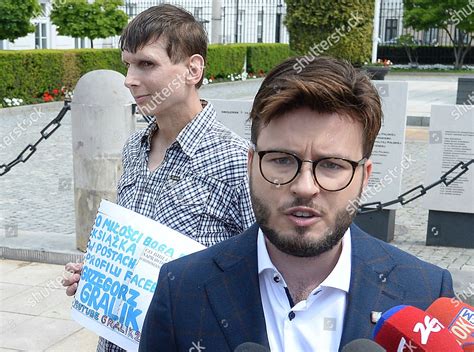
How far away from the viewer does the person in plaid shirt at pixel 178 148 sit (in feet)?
8.04

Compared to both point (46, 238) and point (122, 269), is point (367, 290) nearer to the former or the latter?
point (122, 269)

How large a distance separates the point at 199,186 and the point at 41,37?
3147 centimetres

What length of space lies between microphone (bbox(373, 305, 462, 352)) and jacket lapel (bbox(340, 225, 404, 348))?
17cm

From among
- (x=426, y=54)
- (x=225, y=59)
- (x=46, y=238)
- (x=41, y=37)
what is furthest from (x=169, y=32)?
(x=426, y=54)

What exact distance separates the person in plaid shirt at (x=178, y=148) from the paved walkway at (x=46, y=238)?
277cm

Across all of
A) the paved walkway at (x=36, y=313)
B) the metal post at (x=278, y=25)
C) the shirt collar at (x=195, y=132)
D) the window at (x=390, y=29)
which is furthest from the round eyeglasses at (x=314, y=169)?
the window at (x=390, y=29)

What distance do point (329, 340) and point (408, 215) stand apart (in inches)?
283

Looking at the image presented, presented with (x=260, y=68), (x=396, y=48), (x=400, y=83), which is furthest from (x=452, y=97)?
(x=396, y=48)

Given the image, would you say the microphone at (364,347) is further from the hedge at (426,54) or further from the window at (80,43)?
the hedge at (426,54)

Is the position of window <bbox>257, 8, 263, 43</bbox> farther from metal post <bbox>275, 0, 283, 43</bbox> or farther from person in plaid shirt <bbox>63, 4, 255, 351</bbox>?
person in plaid shirt <bbox>63, 4, 255, 351</bbox>

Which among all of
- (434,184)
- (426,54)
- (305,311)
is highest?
(305,311)

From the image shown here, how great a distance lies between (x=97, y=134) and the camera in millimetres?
6383

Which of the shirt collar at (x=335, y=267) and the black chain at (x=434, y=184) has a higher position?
the shirt collar at (x=335, y=267)

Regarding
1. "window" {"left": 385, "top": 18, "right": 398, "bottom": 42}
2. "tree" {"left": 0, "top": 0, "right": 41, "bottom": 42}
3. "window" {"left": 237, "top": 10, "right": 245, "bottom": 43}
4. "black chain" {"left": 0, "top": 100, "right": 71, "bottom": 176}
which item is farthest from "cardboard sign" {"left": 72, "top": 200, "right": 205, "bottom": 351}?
"window" {"left": 385, "top": 18, "right": 398, "bottom": 42}
